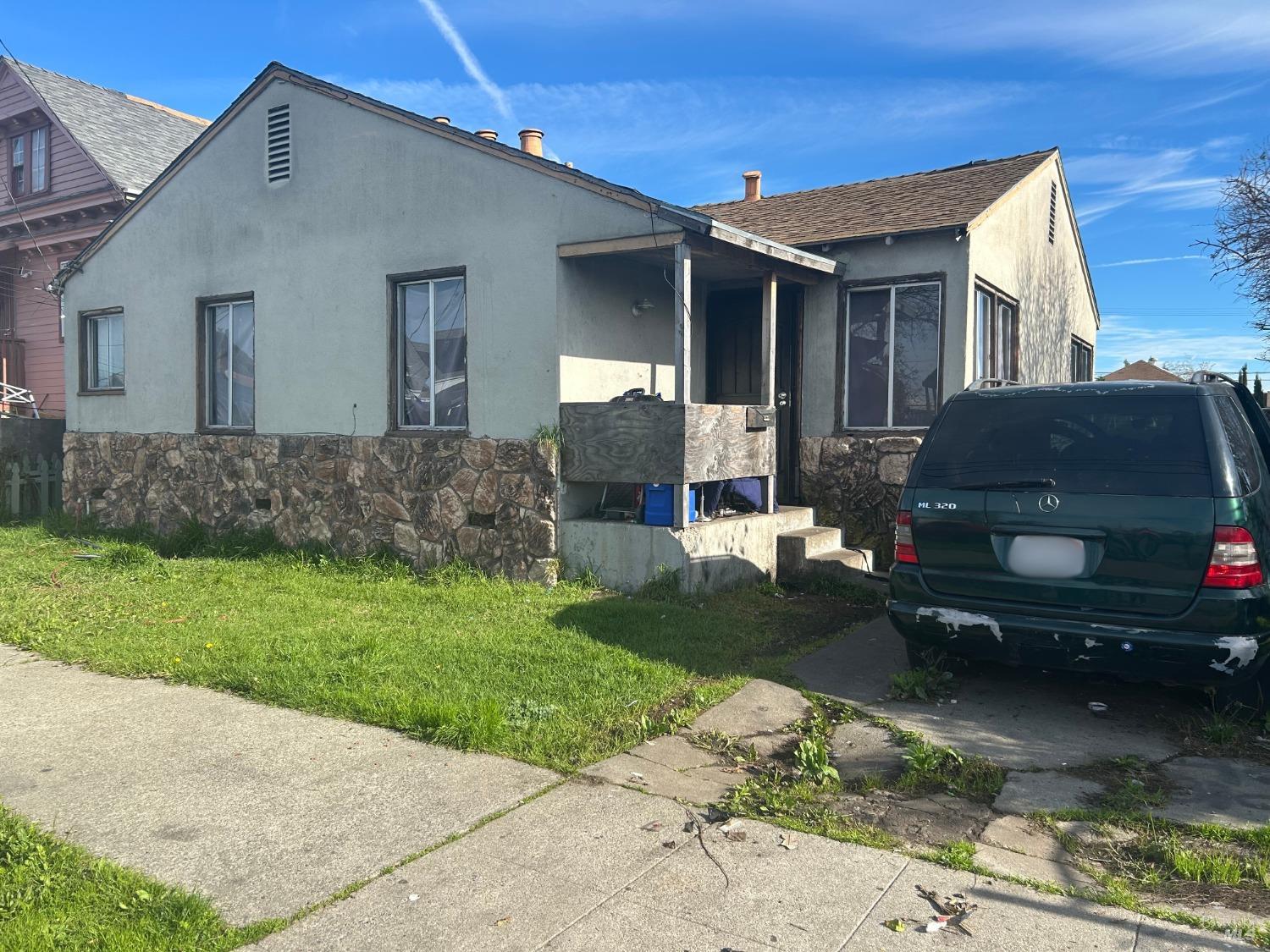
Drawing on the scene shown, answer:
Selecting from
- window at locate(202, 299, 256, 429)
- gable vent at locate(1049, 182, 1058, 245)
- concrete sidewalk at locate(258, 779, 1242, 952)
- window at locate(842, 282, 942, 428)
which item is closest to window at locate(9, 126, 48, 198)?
window at locate(202, 299, 256, 429)

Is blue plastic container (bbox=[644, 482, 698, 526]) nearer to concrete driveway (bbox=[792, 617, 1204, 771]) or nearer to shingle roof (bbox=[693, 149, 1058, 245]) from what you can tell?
concrete driveway (bbox=[792, 617, 1204, 771])

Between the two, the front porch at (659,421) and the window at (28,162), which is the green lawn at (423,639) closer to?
the front porch at (659,421)

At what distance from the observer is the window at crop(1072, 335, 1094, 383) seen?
1552cm

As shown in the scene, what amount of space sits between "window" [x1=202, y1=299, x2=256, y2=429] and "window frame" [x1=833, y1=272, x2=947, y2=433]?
6.43m

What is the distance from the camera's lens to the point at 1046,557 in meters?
4.73

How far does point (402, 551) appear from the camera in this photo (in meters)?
9.38

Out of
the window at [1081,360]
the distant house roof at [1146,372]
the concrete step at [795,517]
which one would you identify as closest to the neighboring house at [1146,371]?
the distant house roof at [1146,372]

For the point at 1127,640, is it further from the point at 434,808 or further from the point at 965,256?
the point at 965,256

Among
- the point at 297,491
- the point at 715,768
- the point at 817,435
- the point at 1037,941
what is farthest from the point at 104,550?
the point at 1037,941

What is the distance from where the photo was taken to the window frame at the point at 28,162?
1811cm

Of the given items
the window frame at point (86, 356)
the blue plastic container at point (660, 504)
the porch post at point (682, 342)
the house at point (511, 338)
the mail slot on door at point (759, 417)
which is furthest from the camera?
the window frame at point (86, 356)

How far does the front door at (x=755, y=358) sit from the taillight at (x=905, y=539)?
487 cm

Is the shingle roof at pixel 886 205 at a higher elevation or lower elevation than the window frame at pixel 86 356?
higher

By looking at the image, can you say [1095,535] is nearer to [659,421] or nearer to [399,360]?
[659,421]
